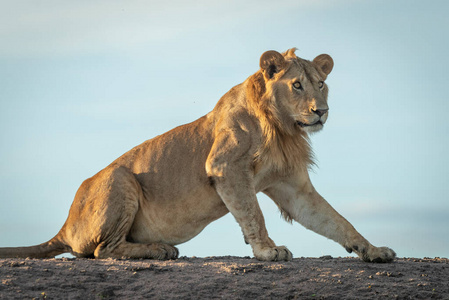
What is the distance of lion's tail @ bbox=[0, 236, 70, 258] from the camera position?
25.8 ft

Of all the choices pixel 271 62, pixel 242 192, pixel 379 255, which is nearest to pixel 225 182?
pixel 242 192

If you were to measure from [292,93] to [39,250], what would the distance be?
3788mm

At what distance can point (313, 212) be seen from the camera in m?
7.73

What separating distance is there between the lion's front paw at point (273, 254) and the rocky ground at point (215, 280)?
0.46ft

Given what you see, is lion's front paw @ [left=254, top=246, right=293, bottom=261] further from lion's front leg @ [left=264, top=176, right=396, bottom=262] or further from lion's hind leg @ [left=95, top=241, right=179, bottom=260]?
lion's hind leg @ [left=95, top=241, right=179, bottom=260]

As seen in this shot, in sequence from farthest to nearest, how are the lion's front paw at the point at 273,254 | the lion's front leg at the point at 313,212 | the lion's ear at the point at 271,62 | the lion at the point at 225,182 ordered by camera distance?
1. the lion's front leg at the point at 313,212
2. the lion's ear at the point at 271,62
3. the lion at the point at 225,182
4. the lion's front paw at the point at 273,254

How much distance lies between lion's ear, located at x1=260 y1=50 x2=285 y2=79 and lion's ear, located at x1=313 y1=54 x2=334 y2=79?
2.47 ft

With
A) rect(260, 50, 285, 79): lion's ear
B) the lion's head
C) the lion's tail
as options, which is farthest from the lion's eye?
the lion's tail

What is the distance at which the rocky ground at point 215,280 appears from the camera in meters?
5.78

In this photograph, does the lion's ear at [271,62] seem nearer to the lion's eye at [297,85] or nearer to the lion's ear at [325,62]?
the lion's eye at [297,85]

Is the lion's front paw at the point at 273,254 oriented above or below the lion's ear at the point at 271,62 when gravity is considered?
below

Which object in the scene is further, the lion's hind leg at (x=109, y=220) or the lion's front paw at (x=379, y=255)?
the lion's hind leg at (x=109, y=220)

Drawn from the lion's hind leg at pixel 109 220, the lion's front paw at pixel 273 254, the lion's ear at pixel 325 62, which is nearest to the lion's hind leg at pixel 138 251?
the lion's hind leg at pixel 109 220

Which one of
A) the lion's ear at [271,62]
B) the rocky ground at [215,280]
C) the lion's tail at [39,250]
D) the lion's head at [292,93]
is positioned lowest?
the rocky ground at [215,280]
